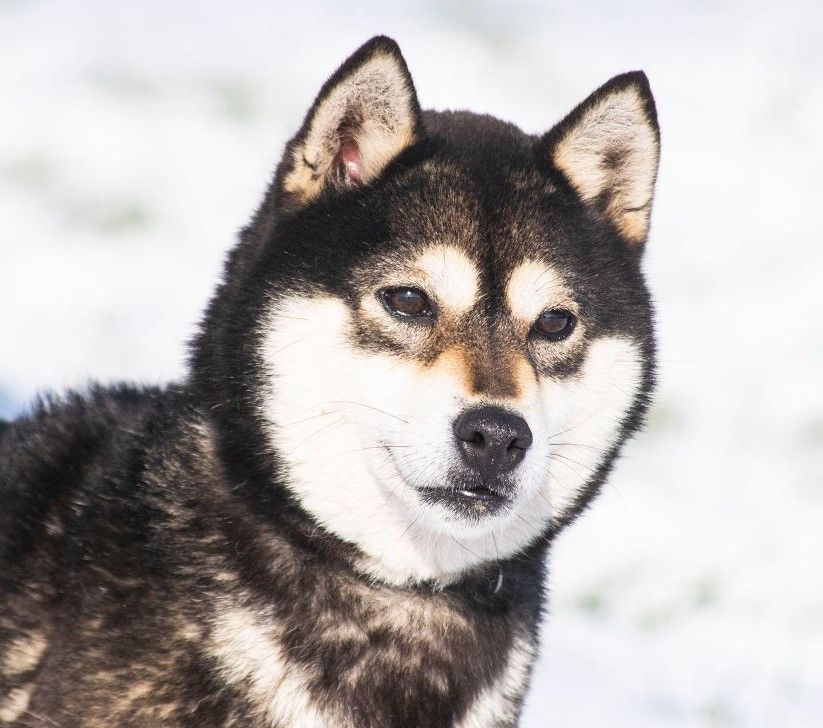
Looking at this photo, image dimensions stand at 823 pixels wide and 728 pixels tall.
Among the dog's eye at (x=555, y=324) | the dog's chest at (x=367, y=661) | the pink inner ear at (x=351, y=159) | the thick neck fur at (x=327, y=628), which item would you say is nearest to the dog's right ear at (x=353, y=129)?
the pink inner ear at (x=351, y=159)

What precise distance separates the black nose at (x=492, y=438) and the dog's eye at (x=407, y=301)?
0.39 m

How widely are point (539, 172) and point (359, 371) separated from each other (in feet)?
2.94

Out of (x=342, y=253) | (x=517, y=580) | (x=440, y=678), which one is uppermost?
(x=342, y=253)

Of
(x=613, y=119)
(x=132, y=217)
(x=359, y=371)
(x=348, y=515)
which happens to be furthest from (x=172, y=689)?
(x=132, y=217)

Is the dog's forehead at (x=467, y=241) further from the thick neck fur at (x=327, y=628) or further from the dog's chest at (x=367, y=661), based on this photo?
the dog's chest at (x=367, y=661)

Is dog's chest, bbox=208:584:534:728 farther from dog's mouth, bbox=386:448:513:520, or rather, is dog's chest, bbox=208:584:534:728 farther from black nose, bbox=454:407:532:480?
black nose, bbox=454:407:532:480

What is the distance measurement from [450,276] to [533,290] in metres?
0.24

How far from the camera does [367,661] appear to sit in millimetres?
3244

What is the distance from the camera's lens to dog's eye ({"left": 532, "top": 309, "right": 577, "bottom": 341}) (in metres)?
3.48

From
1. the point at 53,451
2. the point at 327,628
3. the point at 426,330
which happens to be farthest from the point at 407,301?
the point at 53,451

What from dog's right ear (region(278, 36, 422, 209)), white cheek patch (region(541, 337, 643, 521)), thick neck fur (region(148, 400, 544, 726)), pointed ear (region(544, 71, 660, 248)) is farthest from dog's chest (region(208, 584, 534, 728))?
pointed ear (region(544, 71, 660, 248))

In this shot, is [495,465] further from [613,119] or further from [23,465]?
[23,465]

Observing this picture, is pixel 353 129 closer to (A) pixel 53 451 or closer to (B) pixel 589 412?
(B) pixel 589 412

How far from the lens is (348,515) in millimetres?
3303
